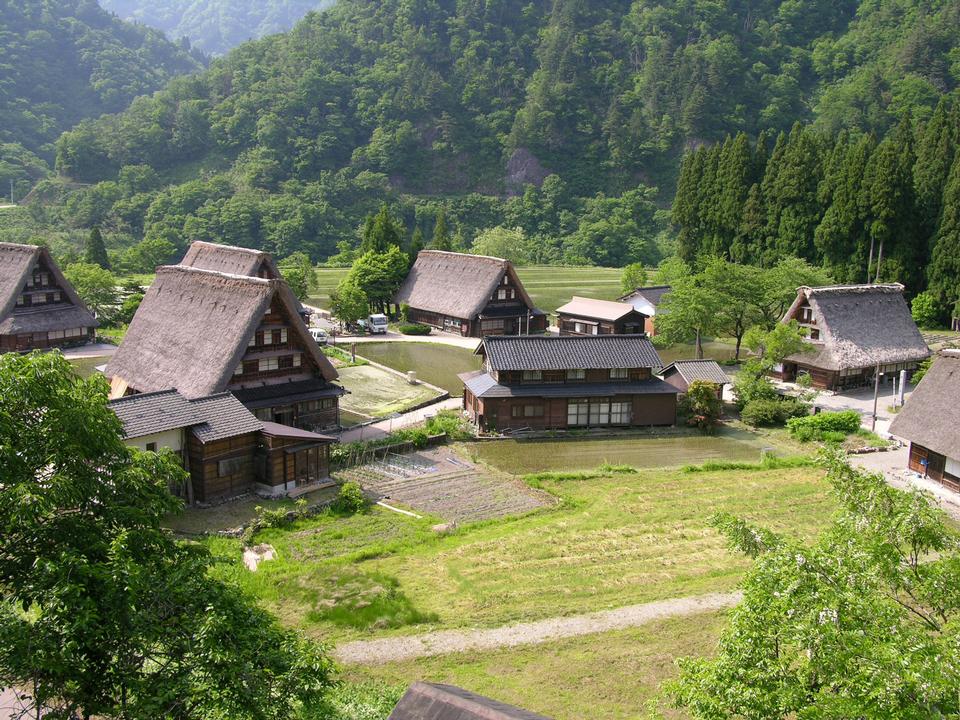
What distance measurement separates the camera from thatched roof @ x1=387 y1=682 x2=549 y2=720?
1042cm

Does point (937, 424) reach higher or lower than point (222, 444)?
lower

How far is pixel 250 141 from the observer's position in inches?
3917

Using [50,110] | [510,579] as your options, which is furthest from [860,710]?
[50,110]

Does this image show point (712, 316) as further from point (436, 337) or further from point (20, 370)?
point (20, 370)

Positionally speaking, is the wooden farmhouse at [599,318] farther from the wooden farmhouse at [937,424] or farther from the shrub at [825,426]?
the wooden farmhouse at [937,424]

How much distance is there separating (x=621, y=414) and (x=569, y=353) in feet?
10.4

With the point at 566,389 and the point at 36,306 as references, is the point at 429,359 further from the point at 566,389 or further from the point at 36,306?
the point at 36,306

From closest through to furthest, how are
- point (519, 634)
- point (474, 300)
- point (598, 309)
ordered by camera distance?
1. point (519, 634)
2. point (474, 300)
3. point (598, 309)

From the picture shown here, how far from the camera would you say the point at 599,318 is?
166 ft

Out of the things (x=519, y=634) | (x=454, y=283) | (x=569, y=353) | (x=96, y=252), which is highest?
(x=96, y=252)

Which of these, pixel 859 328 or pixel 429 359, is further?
pixel 429 359

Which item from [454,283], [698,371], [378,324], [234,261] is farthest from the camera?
[454,283]

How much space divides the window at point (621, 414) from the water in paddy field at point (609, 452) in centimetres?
117

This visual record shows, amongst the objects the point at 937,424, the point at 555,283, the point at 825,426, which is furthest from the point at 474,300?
the point at 937,424
